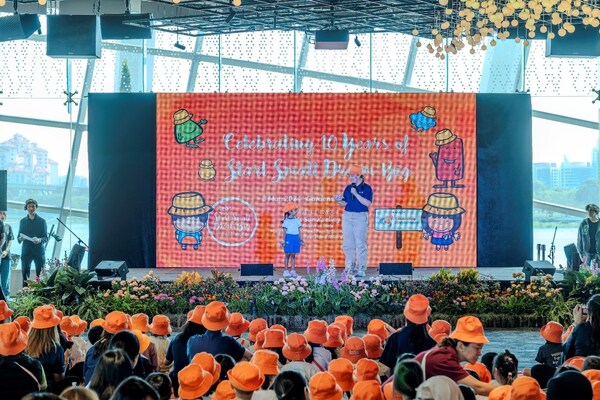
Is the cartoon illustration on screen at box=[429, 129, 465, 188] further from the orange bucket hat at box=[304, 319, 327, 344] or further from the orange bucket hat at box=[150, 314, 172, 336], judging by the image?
the orange bucket hat at box=[304, 319, 327, 344]

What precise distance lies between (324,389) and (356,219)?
918 cm

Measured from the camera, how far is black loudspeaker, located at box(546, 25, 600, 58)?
49.1 feet

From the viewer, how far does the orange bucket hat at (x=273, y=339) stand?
5926 mm

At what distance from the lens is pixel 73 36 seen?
14180 mm

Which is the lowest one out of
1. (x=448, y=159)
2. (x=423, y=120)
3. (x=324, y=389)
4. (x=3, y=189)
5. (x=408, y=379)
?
(x=324, y=389)

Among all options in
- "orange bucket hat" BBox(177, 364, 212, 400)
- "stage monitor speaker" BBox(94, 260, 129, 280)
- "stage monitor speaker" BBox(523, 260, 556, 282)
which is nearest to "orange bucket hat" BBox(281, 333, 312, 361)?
"orange bucket hat" BBox(177, 364, 212, 400)

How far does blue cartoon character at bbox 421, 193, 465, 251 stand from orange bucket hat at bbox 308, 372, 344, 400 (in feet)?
36.7

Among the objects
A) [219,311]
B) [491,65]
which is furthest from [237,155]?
[219,311]

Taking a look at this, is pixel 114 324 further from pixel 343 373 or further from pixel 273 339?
pixel 343 373

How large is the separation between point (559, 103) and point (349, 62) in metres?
3.75

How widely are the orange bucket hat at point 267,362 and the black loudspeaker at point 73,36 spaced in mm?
9683

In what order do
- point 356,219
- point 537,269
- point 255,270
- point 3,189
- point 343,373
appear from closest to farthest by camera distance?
point 343,373 < point 537,269 < point 255,270 < point 356,219 < point 3,189

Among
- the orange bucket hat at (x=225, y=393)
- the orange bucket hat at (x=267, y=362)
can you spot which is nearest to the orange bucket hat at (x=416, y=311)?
the orange bucket hat at (x=267, y=362)

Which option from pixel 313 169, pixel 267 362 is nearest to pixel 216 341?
pixel 267 362
